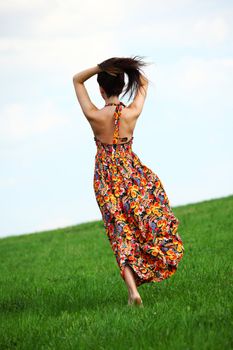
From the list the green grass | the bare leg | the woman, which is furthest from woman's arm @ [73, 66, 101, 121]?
the green grass

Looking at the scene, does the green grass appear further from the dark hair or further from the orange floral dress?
the dark hair

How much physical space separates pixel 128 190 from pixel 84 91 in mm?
1364

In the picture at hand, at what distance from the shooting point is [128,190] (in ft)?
27.9

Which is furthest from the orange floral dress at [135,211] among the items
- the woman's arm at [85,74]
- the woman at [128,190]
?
the woman's arm at [85,74]

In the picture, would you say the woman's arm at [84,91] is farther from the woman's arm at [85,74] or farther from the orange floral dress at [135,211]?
the orange floral dress at [135,211]

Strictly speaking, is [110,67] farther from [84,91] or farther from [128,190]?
[128,190]

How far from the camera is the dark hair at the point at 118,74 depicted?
26.8 ft

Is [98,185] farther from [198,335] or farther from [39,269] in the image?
[39,269]

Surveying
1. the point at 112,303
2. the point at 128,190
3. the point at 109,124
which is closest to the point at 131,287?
the point at 112,303

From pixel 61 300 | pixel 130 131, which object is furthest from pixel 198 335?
pixel 61 300

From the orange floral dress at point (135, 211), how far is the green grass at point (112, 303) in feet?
1.75

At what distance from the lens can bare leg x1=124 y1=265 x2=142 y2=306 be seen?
8.20 m

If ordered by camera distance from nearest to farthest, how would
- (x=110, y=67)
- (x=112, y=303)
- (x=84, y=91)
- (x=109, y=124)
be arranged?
(x=110, y=67)
(x=109, y=124)
(x=84, y=91)
(x=112, y=303)

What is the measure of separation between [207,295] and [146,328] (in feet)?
7.30
